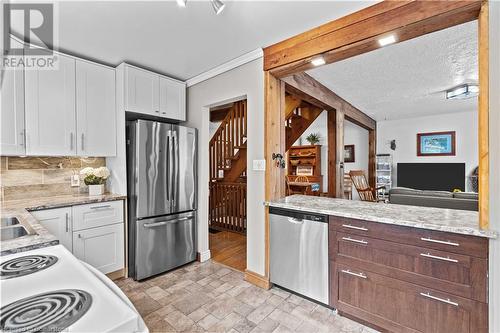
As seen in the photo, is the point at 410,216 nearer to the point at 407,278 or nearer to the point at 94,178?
the point at 407,278

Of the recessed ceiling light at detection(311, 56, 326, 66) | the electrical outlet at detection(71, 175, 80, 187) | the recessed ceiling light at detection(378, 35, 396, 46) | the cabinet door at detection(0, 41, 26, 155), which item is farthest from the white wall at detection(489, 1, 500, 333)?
the electrical outlet at detection(71, 175, 80, 187)

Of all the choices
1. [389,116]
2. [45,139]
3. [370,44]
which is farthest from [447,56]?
[45,139]

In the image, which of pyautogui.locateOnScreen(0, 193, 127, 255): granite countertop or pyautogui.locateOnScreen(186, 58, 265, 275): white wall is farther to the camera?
pyautogui.locateOnScreen(186, 58, 265, 275): white wall

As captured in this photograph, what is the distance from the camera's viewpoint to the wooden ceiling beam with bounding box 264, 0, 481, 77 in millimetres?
1573

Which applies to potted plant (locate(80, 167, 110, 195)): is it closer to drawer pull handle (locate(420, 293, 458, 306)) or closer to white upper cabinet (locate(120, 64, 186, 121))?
white upper cabinet (locate(120, 64, 186, 121))

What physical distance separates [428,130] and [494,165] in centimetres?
548

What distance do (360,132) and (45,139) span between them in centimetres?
716

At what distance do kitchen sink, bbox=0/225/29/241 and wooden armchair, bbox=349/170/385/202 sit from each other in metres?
5.87

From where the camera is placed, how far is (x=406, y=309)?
166 cm

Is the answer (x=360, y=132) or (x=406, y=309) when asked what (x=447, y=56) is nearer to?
(x=406, y=309)

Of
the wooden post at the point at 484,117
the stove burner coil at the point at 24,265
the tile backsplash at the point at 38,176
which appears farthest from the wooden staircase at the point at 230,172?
the stove burner coil at the point at 24,265

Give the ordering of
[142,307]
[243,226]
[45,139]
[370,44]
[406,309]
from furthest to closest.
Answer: [243,226], [45,139], [142,307], [370,44], [406,309]

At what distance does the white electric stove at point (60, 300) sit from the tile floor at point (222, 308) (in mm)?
1280

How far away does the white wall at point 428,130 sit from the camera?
17.6 feet
